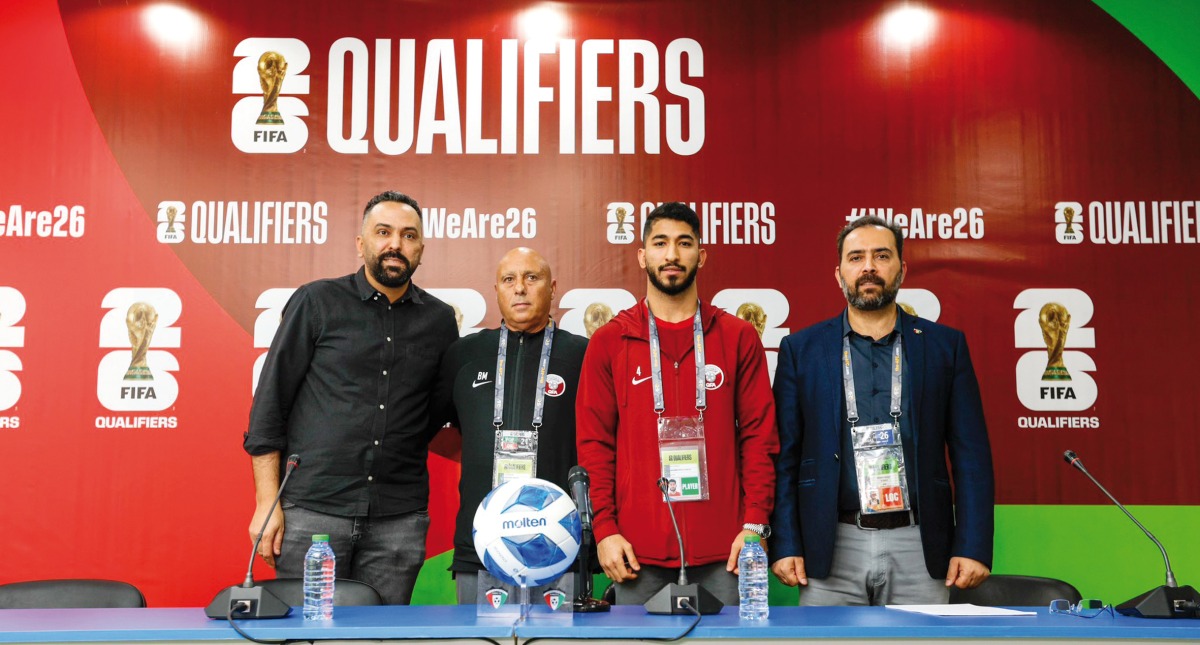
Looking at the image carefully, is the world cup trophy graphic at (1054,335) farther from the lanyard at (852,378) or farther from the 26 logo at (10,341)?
the 26 logo at (10,341)

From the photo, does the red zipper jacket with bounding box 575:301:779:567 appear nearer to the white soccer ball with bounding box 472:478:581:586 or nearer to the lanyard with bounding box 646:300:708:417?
the lanyard with bounding box 646:300:708:417

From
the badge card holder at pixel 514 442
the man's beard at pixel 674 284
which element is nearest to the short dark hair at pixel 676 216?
the man's beard at pixel 674 284

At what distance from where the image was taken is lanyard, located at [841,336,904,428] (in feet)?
10.5

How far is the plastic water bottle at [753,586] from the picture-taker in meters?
2.42

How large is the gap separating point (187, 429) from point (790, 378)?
272 centimetres

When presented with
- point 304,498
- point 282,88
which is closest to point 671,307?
point 304,498

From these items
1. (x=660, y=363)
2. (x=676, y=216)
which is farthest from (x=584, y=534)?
(x=676, y=216)

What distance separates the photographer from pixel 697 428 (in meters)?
3.20

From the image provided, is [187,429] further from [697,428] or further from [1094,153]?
[1094,153]

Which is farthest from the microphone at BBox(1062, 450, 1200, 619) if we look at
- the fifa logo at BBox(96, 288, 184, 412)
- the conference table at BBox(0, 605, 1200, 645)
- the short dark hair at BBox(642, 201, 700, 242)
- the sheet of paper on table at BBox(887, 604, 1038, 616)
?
the fifa logo at BBox(96, 288, 184, 412)

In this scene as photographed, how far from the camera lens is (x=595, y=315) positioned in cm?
436

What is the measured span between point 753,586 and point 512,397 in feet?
4.29

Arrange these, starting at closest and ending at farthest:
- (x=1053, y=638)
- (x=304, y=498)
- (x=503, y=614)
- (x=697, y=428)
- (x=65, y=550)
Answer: (x=1053, y=638) < (x=503, y=614) < (x=697, y=428) < (x=304, y=498) < (x=65, y=550)

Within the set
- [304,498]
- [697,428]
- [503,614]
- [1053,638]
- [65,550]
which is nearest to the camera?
[1053,638]
